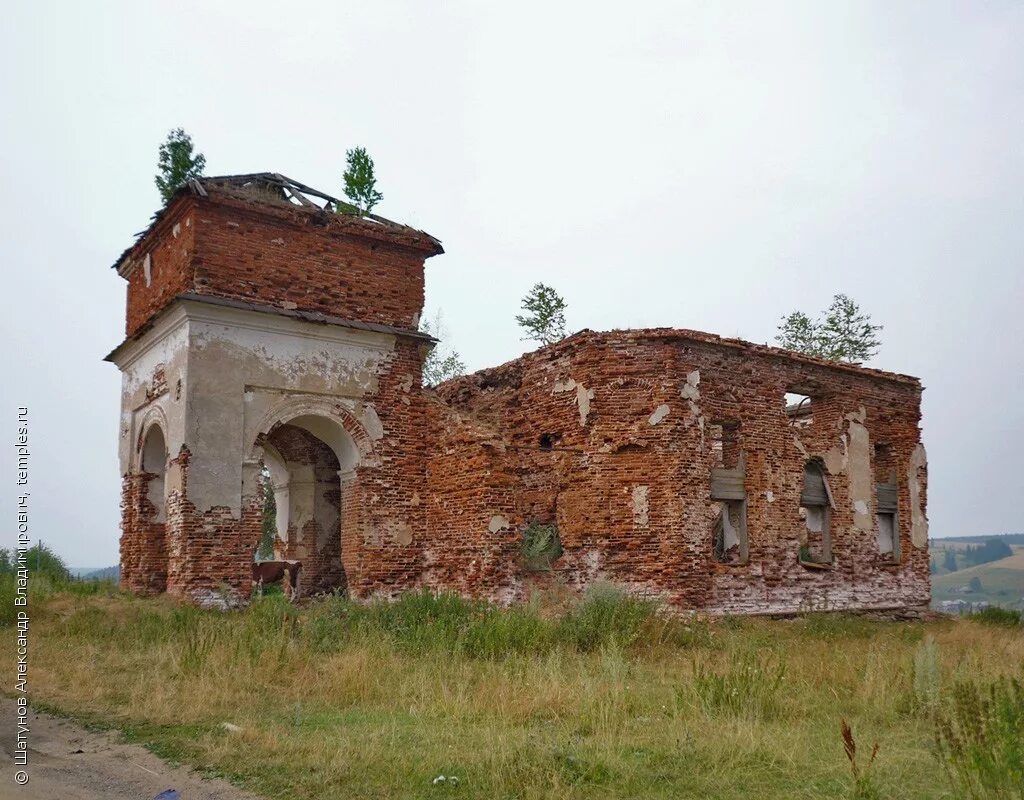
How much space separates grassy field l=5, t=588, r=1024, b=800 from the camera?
5.02 metres

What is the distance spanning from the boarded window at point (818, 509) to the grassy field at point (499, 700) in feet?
12.5

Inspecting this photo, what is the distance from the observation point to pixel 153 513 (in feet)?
51.2

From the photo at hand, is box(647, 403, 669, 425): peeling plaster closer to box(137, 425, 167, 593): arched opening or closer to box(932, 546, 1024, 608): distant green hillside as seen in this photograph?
box(137, 425, 167, 593): arched opening

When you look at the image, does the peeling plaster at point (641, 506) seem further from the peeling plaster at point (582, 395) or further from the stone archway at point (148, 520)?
the stone archway at point (148, 520)

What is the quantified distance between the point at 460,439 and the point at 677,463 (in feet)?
12.0

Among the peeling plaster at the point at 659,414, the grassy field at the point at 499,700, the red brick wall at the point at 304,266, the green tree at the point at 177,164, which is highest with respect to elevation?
the green tree at the point at 177,164

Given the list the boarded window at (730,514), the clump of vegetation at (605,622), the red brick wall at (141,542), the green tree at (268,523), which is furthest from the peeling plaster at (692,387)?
the green tree at (268,523)

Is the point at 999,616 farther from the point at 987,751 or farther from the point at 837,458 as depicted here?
the point at 987,751

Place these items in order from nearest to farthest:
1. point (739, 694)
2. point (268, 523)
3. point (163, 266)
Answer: point (739, 694) < point (163, 266) < point (268, 523)

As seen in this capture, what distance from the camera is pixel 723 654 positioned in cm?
990

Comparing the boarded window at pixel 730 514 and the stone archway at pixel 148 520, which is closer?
the boarded window at pixel 730 514

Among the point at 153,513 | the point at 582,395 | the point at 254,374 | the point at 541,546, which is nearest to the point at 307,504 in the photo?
the point at 153,513

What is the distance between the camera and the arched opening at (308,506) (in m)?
17.2

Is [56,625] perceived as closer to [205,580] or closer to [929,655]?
[205,580]
